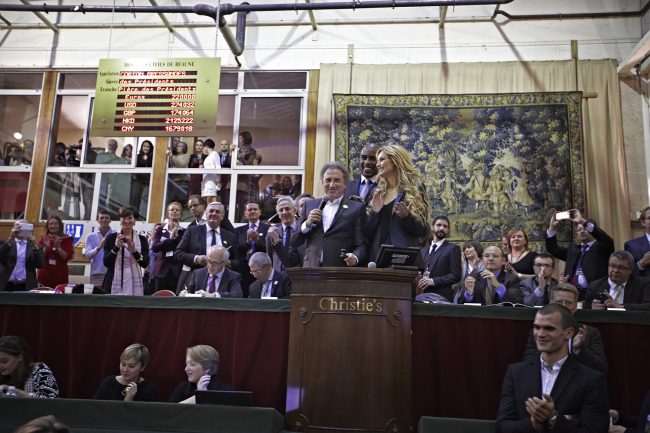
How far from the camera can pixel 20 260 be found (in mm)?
6551

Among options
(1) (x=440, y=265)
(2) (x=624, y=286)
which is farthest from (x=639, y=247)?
(1) (x=440, y=265)

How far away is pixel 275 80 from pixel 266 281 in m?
5.23

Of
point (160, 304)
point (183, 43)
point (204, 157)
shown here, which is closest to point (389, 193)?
point (160, 304)

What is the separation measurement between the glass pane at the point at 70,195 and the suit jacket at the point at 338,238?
616 cm

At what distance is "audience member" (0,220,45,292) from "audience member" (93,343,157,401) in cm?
276

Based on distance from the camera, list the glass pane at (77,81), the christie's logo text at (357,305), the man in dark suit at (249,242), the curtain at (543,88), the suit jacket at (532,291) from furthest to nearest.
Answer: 1. the glass pane at (77,81)
2. the curtain at (543,88)
3. the man in dark suit at (249,242)
4. the suit jacket at (532,291)
5. the christie's logo text at (357,305)

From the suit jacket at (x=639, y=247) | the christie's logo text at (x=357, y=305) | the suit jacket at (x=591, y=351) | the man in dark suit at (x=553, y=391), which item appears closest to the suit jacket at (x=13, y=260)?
the christie's logo text at (x=357, y=305)

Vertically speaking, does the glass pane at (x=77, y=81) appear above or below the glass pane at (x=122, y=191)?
above

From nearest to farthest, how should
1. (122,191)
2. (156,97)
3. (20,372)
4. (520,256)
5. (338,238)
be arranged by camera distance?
(20,372)
(338,238)
(520,256)
(156,97)
(122,191)

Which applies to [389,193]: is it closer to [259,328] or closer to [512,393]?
[259,328]

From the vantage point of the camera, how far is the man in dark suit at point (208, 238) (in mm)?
6109

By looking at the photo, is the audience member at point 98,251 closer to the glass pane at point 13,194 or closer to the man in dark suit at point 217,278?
the man in dark suit at point 217,278

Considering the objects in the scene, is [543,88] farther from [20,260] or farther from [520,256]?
[20,260]

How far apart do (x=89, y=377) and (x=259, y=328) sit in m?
1.15
